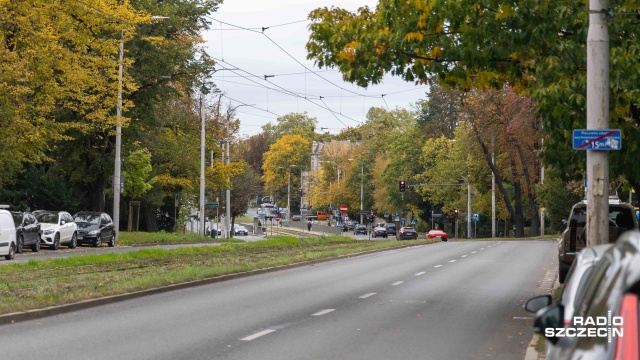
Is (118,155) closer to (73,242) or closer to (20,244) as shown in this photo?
(73,242)

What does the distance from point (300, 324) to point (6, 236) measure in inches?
728

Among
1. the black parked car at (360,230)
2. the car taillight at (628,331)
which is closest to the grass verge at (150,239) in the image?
the car taillight at (628,331)

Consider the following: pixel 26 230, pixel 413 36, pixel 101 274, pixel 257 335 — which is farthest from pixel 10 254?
pixel 257 335

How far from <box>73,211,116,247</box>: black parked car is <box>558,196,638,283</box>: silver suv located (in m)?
26.1

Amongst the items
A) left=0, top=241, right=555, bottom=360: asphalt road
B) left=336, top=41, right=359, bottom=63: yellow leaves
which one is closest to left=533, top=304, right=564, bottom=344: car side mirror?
left=0, top=241, right=555, bottom=360: asphalt road

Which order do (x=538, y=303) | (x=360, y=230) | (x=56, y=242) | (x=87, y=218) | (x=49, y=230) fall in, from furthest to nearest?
(x=360, y=230), (x=87, y=218), (x=56, y=242), (x=49, y=230), (x=538, y=303)

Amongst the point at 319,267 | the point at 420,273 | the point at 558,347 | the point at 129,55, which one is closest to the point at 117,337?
the point at 558,347

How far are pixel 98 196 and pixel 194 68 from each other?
27.9 ft

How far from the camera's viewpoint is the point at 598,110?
1394cm

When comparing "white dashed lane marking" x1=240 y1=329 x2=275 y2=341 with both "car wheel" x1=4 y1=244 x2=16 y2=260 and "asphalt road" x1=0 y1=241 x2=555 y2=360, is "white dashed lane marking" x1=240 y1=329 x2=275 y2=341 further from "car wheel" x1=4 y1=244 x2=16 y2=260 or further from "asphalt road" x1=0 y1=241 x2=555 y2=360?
"car wheel" x1=4 y1=244 x2=16 y2=260

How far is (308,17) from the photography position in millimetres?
18484

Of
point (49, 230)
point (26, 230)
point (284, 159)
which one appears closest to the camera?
point (26, 230)

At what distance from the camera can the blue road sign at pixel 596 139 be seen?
1359cm

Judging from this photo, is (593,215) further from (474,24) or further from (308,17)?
(308,17)
